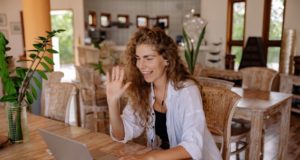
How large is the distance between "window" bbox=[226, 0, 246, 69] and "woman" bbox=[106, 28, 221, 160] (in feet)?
16.5

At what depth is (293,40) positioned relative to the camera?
17.1ft

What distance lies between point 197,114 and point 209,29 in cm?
540

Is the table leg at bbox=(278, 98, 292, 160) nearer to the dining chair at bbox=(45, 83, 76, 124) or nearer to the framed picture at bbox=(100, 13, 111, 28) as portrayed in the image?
the dining chair at bbox=(45, 83, 76, 124)

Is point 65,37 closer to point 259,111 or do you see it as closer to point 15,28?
point 15,28

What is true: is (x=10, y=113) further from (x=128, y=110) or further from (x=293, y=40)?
(x=293, y=40)

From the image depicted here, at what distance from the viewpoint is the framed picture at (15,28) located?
6.86 m

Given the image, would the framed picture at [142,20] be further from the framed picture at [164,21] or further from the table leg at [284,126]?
the table leg at [284,126]

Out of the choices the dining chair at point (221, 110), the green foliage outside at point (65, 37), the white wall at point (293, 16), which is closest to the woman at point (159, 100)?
the dining chair at point (221, 110)

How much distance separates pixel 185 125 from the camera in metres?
1.39

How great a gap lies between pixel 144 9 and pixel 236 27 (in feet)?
16.9

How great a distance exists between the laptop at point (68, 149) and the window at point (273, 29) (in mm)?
5336

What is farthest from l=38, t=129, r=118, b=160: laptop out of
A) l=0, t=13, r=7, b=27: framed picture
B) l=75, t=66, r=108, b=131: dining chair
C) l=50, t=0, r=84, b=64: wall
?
l=50, t=0, r=84, b=64: wall

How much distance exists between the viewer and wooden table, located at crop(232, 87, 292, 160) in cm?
233

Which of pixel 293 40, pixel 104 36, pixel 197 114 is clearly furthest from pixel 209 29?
pixel 197 114
